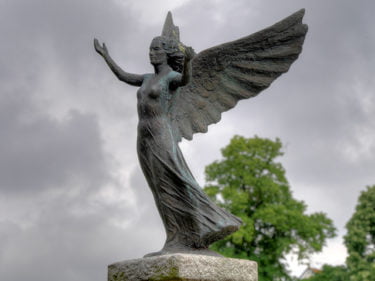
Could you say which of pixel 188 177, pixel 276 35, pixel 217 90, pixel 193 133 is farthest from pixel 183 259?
pixel 276 35

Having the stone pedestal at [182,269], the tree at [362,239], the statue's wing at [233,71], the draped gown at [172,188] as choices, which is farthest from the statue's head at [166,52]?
the tree at [362,239]

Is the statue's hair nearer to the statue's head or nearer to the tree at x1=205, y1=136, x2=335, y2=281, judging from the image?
the statue's head

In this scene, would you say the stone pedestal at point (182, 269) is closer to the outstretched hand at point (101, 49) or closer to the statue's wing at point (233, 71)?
the statue's wing at point (233, 71)

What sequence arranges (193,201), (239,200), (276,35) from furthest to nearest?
1. (239,200)
2. (276,35)
3. (193,201)

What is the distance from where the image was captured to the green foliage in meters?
25.0

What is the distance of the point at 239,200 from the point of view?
2455 centimetres

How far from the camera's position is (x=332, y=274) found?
84.0 feet

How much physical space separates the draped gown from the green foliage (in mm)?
19822

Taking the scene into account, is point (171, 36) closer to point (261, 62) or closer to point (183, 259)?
point (261, 62)

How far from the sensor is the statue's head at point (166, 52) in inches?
284

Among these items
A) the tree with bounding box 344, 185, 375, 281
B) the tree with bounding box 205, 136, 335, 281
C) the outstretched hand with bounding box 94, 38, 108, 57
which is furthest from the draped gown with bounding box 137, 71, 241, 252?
the tree with bounding box 344, 185, 375, 281

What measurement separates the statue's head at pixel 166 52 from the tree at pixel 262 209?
17.0m

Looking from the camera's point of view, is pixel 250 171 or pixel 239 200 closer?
pixel 239 200

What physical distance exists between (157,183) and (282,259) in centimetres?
1970
